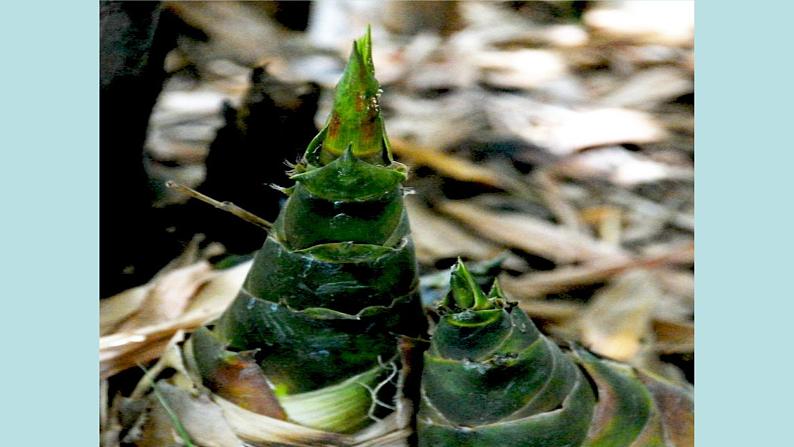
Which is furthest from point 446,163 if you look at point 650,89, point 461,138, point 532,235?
point 650,89

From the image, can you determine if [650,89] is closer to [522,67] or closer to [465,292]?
[522,67]

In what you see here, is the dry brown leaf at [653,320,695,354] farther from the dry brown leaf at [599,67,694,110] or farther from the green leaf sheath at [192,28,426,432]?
the green leaf sheath at [192,28,426,432]

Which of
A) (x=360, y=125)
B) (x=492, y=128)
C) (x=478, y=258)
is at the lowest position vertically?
(x=478, y=258)

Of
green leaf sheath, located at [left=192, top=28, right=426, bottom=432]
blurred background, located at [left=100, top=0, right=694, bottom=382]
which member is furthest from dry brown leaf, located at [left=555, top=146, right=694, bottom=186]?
green leaf sheath, located at [left=192, top=28, right=426, bottom=432]

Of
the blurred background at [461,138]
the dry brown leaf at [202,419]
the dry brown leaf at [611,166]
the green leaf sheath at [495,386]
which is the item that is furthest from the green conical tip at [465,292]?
the dry brown leaf at [611,166]

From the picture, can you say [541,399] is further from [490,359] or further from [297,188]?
[297,188]

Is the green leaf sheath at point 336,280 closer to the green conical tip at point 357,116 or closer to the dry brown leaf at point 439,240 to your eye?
the green conical tip at point 357,116

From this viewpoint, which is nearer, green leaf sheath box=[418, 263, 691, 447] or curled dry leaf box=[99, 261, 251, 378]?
green leaf sheath box=[418, 263, 691, 447]

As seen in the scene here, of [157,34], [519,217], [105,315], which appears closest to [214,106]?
[157,34]
